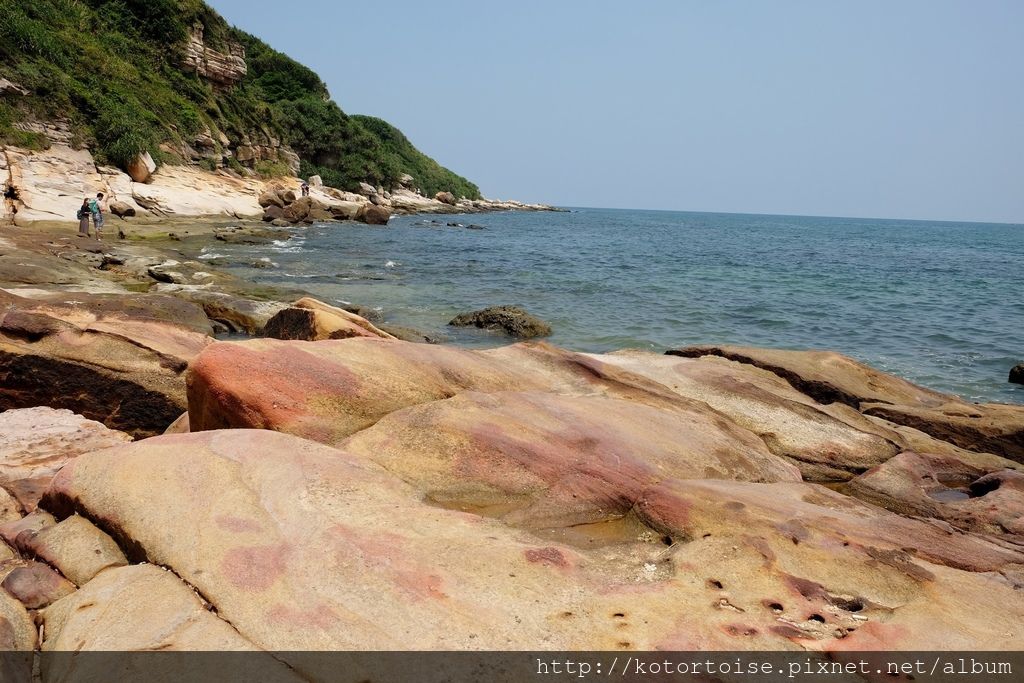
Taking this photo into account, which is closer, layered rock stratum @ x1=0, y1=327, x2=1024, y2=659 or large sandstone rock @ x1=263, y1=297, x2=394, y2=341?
layered rock stratum @ x1=0, y1=327, x2=1024, y2=659

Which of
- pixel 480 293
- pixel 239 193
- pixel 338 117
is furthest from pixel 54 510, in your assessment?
pixel 338 117

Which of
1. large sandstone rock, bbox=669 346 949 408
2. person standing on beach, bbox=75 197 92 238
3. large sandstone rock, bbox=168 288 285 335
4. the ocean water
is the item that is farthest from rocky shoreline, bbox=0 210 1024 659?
person standing on beach, bbox=75 197 92 238

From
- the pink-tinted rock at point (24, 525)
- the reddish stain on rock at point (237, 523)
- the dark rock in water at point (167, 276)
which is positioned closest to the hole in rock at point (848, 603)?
the reddish stain on rock at point (237, 523)

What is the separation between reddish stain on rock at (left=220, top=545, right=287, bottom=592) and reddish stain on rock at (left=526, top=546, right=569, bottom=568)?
1.28 metres

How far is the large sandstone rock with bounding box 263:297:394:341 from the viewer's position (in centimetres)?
826

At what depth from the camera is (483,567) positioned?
11.8ft

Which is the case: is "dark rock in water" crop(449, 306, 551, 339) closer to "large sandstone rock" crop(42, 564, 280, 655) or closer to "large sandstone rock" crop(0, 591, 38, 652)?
"large sandstone rock" crop(42, 564, 280, 655)

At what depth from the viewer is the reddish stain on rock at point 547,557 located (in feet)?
12.2

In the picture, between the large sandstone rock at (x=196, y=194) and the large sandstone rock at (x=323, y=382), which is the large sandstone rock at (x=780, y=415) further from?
the large sandstone rock at (x=196, y=194)

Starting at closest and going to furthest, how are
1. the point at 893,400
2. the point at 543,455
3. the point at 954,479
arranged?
the point at 543,455 → the point at 954,479 → the point at 893,400

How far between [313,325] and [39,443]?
305 cm

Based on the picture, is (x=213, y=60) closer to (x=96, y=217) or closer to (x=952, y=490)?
(x=96, y=217)

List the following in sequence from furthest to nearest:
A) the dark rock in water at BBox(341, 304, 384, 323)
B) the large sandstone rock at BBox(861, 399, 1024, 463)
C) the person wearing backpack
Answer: the person wearing backpack, the dark rock in water at BBox(341, 304, 384, 323), the large sandstone rock at BBox(861, 399, 1024, 463)

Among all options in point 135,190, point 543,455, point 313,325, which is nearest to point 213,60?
point 135,190
